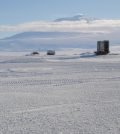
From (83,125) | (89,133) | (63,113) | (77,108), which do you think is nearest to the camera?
(89,133)

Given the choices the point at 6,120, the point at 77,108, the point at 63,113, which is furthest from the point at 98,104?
the point at 6,120

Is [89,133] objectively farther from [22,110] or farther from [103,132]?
[22,110]

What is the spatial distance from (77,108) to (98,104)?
66cm

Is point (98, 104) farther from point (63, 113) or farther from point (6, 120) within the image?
point (6, 120)

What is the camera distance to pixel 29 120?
6.84 m

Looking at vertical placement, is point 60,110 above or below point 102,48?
above

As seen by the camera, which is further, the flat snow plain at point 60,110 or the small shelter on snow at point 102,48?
the small shelter on snow at point 102,48

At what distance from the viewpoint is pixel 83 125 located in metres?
6.44

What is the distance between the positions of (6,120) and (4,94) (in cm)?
345

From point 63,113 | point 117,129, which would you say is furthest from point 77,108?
point 117,129

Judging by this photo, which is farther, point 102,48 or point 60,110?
point 102,48

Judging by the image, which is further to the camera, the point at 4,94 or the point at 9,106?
the point at 4,94

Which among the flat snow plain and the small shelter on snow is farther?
the small shelter on snow

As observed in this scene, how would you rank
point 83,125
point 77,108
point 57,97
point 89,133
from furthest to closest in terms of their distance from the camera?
point 57,97 → point 77,108 → point 83,125 → point 89,133
